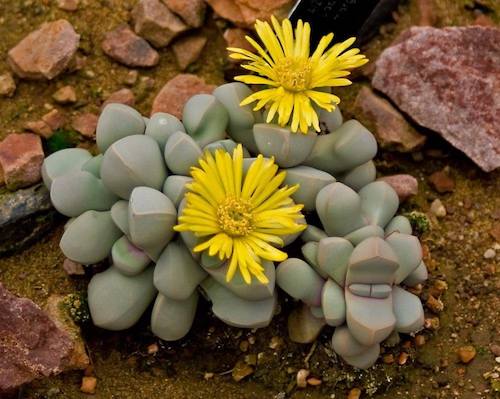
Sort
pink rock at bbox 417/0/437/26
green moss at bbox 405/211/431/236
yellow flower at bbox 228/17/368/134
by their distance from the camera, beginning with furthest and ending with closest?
pink rock at bbox 417/0/437/26
green moss at bbox 405/211/431/236
yellow flower at bbox 228/17/368/134

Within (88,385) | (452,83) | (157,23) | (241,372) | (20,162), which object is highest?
(452,83)

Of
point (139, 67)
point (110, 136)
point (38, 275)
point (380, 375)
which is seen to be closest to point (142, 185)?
point (110, 136)

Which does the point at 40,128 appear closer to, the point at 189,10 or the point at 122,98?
the point at 122,98

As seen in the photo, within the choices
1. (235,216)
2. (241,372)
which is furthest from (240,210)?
(241,372)

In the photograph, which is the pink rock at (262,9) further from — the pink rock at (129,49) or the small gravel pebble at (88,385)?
the small gravel pebble at (88,385)

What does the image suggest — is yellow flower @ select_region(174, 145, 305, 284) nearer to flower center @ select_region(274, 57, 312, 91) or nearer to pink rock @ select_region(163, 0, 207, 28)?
flower center @ select_region(274, 57, 312, 91)

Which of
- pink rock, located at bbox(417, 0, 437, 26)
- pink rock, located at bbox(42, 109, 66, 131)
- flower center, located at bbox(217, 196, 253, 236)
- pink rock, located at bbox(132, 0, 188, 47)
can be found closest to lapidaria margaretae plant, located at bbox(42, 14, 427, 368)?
flower center, located at bbox(217, 196, 253, 236)

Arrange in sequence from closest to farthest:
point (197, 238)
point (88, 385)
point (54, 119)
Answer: point (197, 238)
point (88, 385)
point (54, 119)

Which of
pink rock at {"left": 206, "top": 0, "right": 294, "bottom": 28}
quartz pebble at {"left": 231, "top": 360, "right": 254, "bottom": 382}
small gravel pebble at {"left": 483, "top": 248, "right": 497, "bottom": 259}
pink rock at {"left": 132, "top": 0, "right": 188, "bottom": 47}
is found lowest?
quartz pebble at {"left": 231, "top": 360, "right": 254, "bottom": 382}
